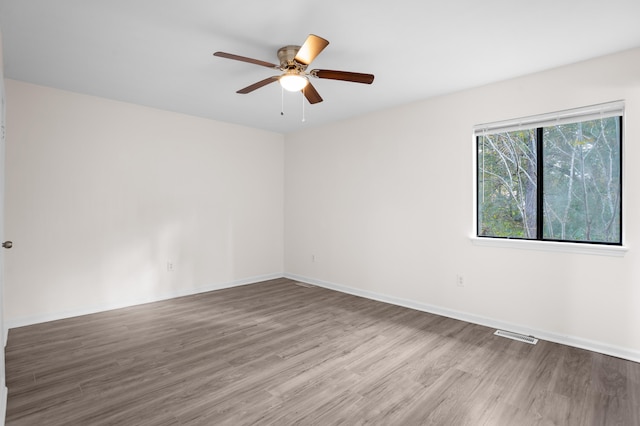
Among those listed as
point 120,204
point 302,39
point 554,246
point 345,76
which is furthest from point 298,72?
point 120,204

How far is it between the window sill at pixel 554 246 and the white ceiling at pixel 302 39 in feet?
5.21

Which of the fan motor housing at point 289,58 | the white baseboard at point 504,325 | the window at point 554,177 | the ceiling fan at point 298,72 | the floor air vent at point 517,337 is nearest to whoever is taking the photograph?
the ceiling fan at point 298,72

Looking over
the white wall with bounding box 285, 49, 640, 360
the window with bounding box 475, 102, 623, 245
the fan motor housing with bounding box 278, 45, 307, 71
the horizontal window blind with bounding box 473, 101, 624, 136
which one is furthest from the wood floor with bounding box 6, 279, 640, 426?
the fan motor housing with bounding box 278, 45, 307, 71

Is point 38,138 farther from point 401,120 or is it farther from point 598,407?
point 598,407

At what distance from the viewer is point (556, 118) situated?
9.99 ft

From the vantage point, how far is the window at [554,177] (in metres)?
2.91

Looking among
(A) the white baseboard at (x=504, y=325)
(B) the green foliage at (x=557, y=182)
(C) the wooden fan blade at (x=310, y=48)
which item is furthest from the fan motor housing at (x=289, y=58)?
(A) the white baseboard at (x=504, y=325)

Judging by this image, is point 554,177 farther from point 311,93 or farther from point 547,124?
point 311,93

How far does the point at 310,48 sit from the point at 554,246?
2732 mm

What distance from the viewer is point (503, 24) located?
91.0 inches

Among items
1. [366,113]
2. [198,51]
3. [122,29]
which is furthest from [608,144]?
[122,29]

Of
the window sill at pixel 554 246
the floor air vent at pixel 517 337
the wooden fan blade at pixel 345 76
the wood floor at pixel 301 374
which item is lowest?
the wood floor at pixel 301 374

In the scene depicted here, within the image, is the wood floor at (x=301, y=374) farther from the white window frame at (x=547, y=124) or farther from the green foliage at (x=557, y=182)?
the green foliage at (x=557, y=182)

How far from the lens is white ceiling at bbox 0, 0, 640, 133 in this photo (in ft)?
7.04
